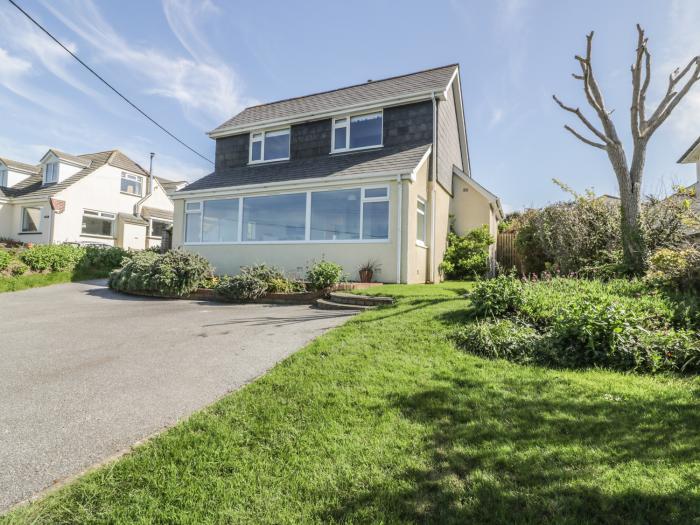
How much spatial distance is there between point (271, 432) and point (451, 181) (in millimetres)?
14764

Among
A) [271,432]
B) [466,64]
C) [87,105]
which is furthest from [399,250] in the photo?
[87,105]

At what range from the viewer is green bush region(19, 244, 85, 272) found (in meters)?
14.7

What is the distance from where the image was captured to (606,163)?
39.9ft

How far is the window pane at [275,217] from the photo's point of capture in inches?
518

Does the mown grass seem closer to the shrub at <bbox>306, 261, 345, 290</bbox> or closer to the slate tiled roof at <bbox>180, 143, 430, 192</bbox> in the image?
the slate tiled roof at <bbox>180, 143, 430, 192</bbox>

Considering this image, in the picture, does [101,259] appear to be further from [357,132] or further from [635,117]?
[635,117]

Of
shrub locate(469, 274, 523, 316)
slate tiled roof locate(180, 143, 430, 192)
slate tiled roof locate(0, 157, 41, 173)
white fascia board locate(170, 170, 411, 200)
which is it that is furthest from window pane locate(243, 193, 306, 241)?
slate tiled roof locate(0, 157, 41, 173)

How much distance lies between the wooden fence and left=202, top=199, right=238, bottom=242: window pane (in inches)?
434

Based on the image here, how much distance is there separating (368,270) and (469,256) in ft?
15.5

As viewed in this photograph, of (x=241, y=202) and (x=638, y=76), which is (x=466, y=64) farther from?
(x=241, y=202)

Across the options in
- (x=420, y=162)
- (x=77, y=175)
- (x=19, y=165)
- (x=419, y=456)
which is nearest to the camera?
(x=419, y=456)

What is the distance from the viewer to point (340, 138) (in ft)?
49.3

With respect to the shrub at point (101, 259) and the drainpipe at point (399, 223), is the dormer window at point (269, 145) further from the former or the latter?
the shrub at point (101, 259)

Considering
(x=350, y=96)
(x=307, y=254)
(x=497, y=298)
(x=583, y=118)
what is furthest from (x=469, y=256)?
(x=350, y=96)
